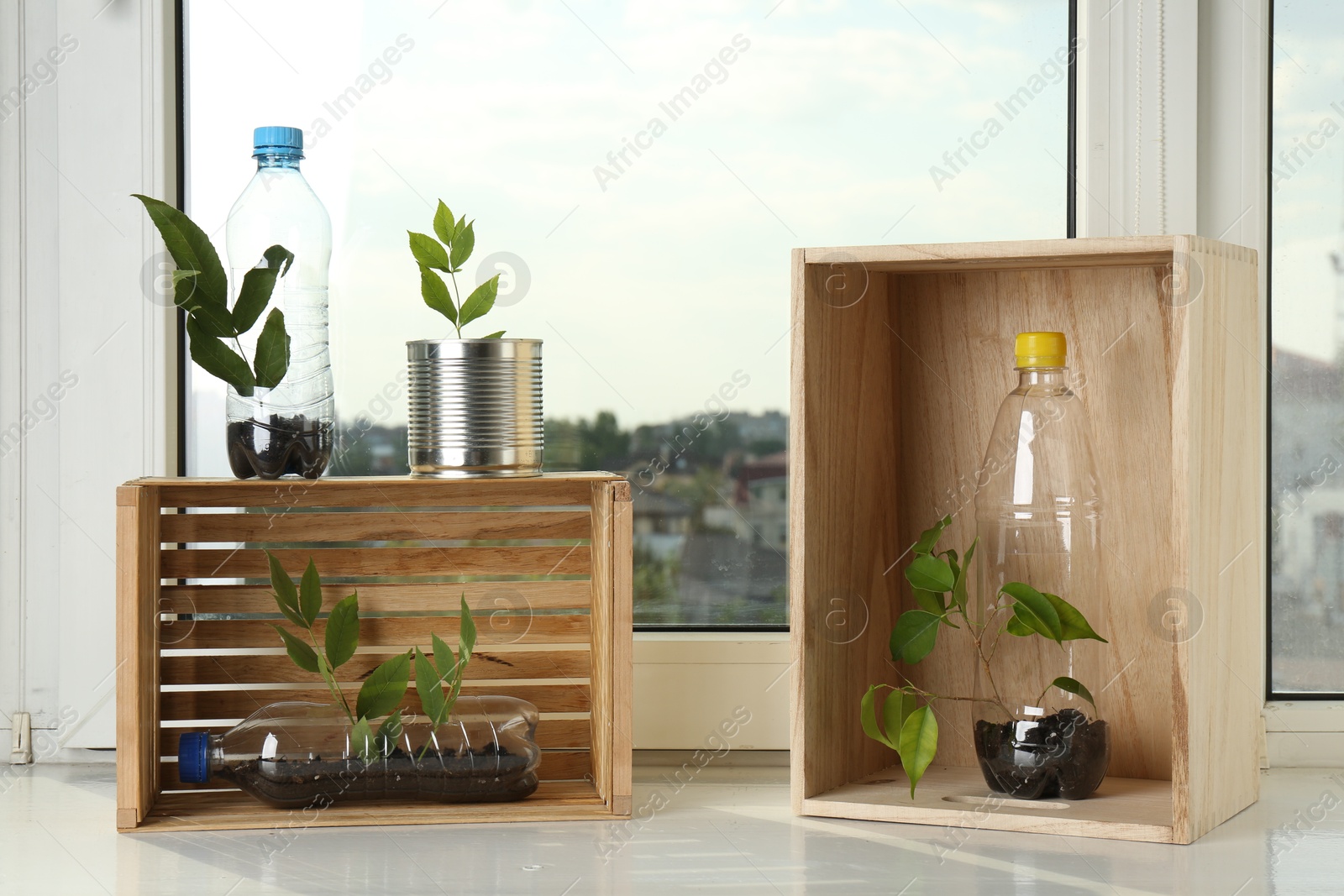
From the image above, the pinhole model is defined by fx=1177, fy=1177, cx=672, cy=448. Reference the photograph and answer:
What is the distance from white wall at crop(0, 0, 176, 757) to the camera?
107 cm

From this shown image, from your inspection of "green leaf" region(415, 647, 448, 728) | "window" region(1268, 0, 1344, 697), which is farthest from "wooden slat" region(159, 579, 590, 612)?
"window" region(1268, 0, 1344, 697)

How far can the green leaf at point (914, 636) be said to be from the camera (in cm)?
91

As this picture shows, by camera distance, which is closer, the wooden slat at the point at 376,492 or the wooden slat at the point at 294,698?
the wooden slat at the point at 376,492

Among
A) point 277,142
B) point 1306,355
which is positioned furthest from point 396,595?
point 1306,355

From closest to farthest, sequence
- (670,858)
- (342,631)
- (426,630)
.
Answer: (670,858), (342,631), (426,630)

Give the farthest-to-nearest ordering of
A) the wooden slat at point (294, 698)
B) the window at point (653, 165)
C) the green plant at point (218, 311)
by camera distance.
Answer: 1. the window at point (653, 165)
2. the wooden slat at point (294, 698)
3. the green plant at point (218, 311)

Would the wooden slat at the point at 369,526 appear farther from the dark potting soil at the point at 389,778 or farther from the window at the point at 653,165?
the dark potting soil at the point at 389,778

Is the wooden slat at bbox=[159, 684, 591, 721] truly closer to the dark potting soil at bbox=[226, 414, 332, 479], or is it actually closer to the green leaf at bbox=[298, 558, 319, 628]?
the green leaf at bbox=[298, 558, 319, 628]

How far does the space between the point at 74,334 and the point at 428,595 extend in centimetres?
41

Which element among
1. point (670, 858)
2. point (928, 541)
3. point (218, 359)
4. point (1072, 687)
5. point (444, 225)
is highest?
point (444, 225)

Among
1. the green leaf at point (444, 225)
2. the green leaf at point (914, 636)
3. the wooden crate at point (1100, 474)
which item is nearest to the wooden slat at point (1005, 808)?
the wooden crate at point (1100, 474)

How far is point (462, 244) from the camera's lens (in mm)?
925

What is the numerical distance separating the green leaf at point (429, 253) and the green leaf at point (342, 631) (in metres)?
0.27

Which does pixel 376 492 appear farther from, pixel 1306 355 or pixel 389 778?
pixel 1306 355
